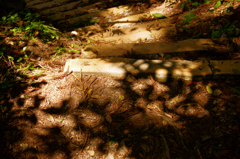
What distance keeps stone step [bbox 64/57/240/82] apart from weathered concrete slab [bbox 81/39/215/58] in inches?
13.2

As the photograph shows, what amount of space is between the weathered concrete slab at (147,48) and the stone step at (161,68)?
33 cm

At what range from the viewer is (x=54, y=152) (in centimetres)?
144

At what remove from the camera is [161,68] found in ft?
6.19

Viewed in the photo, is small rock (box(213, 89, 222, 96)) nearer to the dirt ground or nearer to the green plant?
the dirt ground

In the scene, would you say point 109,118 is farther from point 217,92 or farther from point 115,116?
point 217,92

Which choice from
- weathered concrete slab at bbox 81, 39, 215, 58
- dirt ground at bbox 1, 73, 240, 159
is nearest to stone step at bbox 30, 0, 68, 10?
weathered concrete slab at bbox 81, 39, 215, 58

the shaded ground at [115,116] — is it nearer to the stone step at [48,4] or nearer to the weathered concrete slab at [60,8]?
the weathered concrete slab at [60,8]

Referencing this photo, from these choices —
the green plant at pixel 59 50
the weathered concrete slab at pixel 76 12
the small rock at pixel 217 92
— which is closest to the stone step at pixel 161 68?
the small rock at pixel 217 92

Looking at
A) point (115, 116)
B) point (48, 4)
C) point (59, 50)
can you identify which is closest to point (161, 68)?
point (115, 116)

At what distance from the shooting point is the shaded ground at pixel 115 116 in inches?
53.3

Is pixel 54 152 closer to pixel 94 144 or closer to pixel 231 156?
pixel 94 144

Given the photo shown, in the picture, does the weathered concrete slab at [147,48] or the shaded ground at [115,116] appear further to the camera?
the weathered concrete slab at [147,48]

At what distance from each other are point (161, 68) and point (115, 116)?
0.86 meters

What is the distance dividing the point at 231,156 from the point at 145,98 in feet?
3.04
